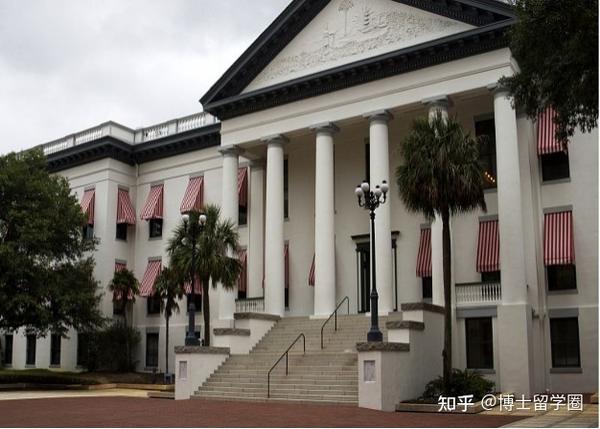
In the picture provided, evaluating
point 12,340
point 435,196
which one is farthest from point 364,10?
point 12,340

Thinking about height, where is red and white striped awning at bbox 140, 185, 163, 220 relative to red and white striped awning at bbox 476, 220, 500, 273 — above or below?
above

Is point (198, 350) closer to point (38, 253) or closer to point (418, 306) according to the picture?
point (418, 306)

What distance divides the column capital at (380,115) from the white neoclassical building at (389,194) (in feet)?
0.20

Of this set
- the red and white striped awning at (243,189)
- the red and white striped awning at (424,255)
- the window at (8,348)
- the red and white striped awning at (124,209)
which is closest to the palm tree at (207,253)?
the red and white striped awning at (424,255)

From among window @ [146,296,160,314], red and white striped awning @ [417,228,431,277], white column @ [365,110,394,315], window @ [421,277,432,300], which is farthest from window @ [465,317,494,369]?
window @ [146,296,160,314]

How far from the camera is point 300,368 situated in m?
26.9

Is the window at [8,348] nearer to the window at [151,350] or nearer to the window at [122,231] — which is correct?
the window at [122,231]

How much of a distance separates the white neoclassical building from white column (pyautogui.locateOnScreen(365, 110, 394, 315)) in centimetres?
6

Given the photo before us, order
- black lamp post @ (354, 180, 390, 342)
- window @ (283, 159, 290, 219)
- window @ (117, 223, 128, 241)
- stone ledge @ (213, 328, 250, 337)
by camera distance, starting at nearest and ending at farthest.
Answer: black lamp post @ (354, 180, 390, 342) < stone ledge @ (213, 328, 250, 337) < window @ (283, 159, 290, 219) < window @ (117, 223, 128, 241)

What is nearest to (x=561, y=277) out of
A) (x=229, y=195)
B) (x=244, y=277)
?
(x=229, y=195)

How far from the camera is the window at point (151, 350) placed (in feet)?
139

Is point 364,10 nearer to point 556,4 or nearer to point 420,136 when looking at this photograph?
point 420,136

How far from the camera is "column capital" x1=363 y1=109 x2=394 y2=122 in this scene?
3219 centimetres

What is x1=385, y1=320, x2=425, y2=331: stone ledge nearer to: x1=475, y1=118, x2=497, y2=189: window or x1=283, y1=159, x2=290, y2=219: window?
x1=475, y1=118, x2=497, y2=189: window
